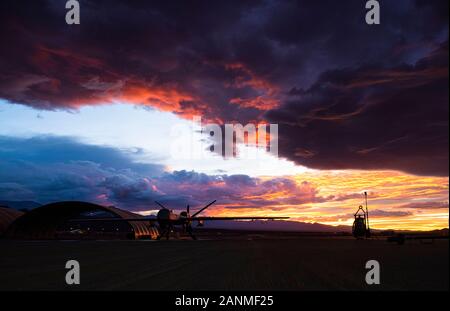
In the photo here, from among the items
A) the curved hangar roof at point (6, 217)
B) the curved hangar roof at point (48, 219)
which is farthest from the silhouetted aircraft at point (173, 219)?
the curved hangar roof at point (6, 217)

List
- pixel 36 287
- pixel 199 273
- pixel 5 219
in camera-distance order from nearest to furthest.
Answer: pixel 36 287, pixel 199 273, pixel 5 219

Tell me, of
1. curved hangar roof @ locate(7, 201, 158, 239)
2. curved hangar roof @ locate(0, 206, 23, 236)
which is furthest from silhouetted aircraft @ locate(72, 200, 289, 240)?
curved hangar roof @ locate(0, 206, 23, 236)

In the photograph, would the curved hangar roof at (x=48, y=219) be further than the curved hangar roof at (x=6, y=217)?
No

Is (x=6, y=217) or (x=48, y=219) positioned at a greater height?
(x=6, y=217)

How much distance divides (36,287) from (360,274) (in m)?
11.1

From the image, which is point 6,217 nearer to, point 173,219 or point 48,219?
point 48,219

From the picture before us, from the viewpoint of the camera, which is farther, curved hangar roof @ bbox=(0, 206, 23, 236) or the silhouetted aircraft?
curved hangar roof @ bbox=(0, 206, 23, 236)

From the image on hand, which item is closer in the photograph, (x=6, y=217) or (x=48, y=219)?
(x=48, y=219)

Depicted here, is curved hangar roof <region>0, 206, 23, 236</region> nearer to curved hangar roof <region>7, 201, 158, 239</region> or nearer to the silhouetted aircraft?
curved hangar roof <region>7, 201, 158, 239</region>

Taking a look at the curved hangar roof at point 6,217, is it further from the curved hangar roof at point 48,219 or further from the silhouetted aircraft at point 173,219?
the silhouetted aircraft at point 173,219

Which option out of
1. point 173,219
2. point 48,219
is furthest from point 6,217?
point 173,219
